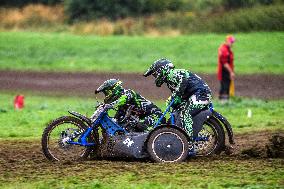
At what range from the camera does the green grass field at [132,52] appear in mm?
39812

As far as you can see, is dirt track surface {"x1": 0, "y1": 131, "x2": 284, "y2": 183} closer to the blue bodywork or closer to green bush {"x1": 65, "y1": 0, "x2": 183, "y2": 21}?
the blue bodywork

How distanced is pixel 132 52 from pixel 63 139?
30055 mm

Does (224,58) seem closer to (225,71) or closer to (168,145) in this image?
(225,71)

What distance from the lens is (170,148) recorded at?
1473 centimetres

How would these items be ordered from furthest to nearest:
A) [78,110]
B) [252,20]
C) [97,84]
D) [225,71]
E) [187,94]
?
1. [252,20]
2. [97,84]
3. [225,71]
4. [78,110]
5. [187,94]

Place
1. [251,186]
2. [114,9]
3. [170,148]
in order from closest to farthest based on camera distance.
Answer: [251,186] < [170,148] < [114,9]

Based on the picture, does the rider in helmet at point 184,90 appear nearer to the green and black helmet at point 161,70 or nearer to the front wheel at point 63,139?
the green and black helmet at point 161,70

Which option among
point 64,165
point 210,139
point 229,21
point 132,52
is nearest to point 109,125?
point 64,165

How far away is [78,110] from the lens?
24203mm

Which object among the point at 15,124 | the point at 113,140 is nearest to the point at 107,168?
the point at 113,140

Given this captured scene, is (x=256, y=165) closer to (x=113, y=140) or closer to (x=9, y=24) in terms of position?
(x=113, y=140)

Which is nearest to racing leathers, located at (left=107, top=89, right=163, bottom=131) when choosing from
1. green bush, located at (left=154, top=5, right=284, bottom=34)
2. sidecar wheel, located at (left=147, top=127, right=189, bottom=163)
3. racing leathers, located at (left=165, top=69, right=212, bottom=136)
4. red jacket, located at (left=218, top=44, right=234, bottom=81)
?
racing leathers, located at (left=165, top=69, right=212, bottom=136)

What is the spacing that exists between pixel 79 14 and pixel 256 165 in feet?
149

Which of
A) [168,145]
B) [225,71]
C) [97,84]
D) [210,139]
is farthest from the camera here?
[97,84]
